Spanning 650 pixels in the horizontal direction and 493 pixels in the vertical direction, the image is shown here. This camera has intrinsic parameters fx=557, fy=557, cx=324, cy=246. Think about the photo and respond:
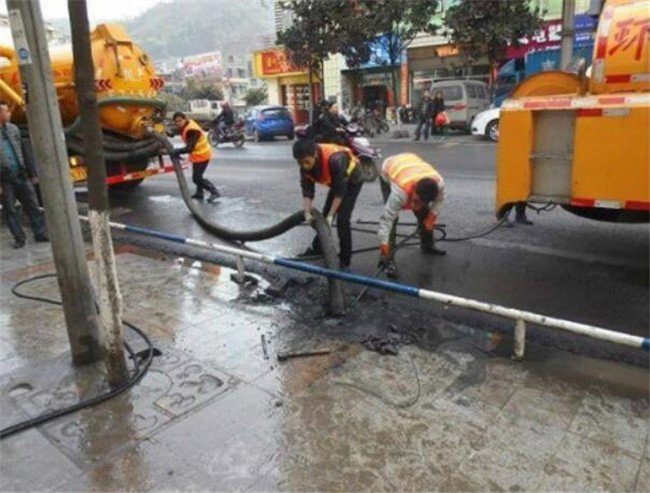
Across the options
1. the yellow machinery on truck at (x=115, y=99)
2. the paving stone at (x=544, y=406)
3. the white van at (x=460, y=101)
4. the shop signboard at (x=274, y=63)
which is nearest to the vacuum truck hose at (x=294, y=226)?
the yellow machinery on truck at (x=115, y=99)

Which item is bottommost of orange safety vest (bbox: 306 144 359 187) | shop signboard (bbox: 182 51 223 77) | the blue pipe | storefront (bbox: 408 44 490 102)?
the blue pipe

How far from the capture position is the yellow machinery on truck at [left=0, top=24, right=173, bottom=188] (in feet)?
26.1

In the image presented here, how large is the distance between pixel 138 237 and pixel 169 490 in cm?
498

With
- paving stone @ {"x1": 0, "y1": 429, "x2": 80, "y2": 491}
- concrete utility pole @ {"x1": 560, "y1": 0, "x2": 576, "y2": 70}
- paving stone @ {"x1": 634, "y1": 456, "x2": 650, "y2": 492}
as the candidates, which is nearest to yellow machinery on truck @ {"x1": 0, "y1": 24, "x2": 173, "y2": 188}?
paving stone @ {"x1": 0, "y1": 429, "x2": 80, "y2": 491}

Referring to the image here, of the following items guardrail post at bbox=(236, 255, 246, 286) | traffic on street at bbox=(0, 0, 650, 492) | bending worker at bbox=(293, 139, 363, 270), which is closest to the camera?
traffic on street at bbox=(0, 0, 650, 492)

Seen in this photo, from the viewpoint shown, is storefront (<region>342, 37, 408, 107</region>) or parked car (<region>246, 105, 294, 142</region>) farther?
storefront (<region>342, 37, 408, 107</region>)

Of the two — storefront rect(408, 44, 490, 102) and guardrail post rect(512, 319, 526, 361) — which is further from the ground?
storefront rect(408, 44, 490, 102)

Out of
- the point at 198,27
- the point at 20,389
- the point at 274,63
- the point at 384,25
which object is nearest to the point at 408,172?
the point at 20,389

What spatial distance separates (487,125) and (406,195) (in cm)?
1290

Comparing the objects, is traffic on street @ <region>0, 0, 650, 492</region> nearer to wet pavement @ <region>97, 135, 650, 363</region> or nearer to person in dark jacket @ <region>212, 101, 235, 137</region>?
wet pavement @ <region>97, 135, 650, 363</region>

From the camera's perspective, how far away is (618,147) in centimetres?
358

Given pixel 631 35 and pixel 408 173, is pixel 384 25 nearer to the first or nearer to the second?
pixel 408 173

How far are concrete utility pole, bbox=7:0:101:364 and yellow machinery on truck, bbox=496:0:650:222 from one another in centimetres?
298

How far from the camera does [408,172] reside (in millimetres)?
4816
